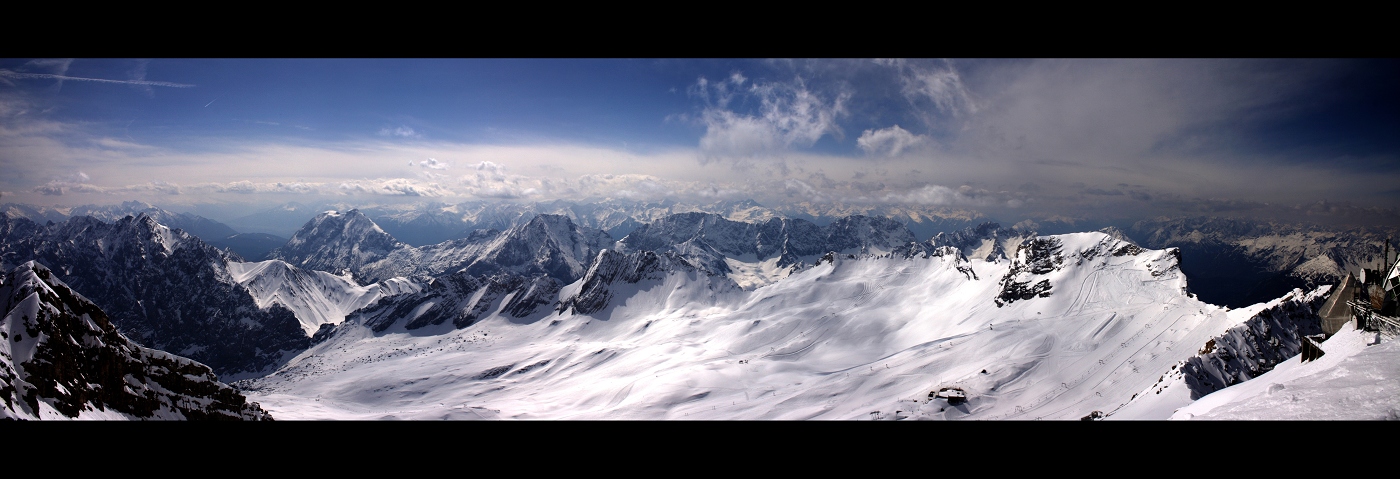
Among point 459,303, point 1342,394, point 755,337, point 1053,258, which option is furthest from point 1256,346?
point 459,303

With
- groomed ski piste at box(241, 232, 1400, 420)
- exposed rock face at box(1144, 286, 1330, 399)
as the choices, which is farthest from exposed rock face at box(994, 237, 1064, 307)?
exposed rock face at box(1144, 286, 1330, 399)

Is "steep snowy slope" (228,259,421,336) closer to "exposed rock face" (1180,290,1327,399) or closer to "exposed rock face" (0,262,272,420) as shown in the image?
"exposed rock face" (0,262,272,420)

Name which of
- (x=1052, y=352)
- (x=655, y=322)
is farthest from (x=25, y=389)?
(x=655, y=322)

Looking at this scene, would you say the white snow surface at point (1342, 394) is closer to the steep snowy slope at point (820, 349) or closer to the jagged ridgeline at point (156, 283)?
the steep snowy slope at point (820, 349)

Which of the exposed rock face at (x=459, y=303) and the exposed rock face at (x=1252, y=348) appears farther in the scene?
the exposed rock face at (x=459, y=303)

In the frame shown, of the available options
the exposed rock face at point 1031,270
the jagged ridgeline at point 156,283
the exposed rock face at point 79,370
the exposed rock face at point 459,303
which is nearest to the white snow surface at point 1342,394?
the exposed rock face at point 79,370

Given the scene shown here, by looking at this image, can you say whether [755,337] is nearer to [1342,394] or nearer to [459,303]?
[1342,394]

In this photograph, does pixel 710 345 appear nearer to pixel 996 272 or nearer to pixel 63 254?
pixel 996 272
